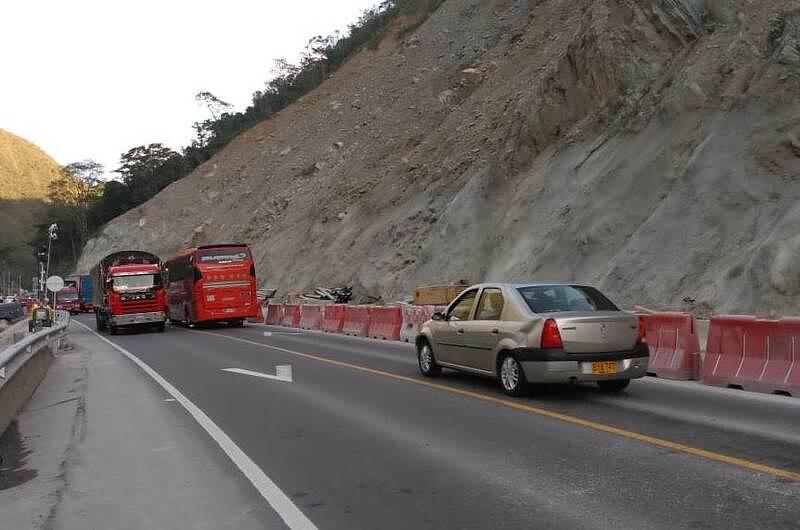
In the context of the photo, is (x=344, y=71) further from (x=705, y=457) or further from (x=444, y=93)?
(x=705, y=457)

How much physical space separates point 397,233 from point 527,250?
10.9 meters

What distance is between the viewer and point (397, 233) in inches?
1457

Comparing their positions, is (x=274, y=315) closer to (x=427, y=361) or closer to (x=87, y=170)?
(x=427, y=361)

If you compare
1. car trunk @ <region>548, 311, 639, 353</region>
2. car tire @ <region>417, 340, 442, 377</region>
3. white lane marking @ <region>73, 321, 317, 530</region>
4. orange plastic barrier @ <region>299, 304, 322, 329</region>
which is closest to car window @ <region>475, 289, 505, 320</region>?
car trunk @ <region>548, 311, 639, 353</region>

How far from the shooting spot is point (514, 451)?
6691 mm

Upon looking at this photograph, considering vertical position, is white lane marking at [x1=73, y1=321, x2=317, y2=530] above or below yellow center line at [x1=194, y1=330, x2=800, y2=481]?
below

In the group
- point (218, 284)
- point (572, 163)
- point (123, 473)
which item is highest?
point (572, 163)

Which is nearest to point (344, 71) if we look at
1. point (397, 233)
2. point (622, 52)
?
point (397, 233)

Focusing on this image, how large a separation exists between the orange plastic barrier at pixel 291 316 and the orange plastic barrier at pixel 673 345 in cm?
1924

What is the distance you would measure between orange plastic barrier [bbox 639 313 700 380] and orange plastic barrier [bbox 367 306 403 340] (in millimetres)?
9541

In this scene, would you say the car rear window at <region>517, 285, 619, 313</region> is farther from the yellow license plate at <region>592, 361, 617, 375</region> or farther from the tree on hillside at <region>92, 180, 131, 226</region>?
the tree on hillside at <region>92, 180, 131, 226</region>

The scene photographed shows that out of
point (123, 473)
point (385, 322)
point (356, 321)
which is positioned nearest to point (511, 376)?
point (123, 473)

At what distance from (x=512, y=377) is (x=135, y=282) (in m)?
23.2

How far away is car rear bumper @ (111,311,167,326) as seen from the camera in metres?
28.6
